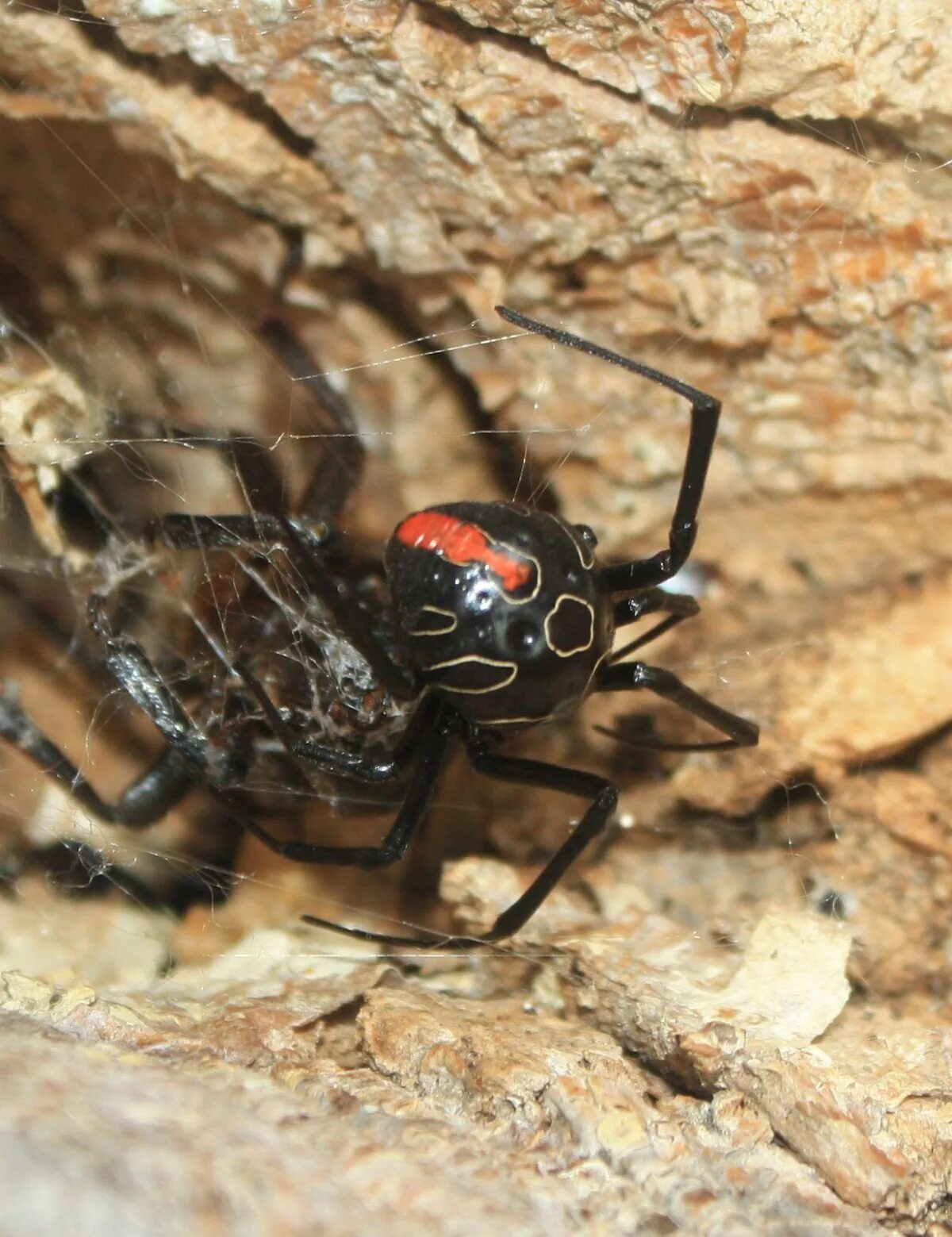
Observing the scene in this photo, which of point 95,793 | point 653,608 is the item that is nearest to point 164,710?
point 95,793

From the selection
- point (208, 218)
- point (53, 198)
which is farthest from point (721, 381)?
point (53, 198)

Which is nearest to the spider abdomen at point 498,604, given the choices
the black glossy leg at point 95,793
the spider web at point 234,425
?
the spider web at point 234,425

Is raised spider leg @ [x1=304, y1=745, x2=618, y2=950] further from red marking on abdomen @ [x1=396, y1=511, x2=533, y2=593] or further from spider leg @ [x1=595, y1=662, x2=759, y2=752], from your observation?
red marking on abdomen @ [x1=396, y1=511, x2=533, y2=593]

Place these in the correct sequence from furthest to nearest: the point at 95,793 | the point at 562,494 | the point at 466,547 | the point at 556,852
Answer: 1. the point at 562,494
2. the point at 95,793
3. the point at 556,852
4. the point at 466,547

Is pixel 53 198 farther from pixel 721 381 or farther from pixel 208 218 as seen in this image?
pixel 721 381

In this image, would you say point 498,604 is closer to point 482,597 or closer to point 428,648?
point 482,597

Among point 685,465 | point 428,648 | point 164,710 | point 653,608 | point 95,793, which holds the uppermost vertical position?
point 685,465
